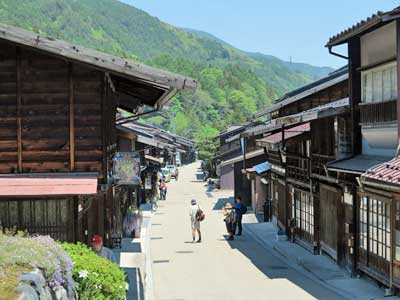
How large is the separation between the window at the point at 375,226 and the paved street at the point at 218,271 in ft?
5.16

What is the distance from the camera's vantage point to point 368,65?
652 inches

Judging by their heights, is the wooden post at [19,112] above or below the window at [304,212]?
above

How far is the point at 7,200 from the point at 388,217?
8.50 metres

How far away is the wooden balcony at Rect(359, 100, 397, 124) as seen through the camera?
14.8 metres

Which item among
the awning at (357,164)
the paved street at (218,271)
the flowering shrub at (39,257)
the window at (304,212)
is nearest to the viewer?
the flowering shrub at (39,257)

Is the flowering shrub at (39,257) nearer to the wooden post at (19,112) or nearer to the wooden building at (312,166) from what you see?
the wooden post at (19,112)

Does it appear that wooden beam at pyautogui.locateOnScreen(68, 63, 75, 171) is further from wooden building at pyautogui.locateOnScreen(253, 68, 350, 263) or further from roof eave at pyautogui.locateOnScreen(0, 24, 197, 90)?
wooden building at pyautogui.locateOnScreen(253, 68, 350, 263)

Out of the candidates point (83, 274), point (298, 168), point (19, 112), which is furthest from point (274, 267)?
point (83, 274)

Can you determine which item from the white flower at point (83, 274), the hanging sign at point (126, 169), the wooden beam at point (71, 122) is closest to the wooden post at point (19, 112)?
the wooden beam at point (71, 122)

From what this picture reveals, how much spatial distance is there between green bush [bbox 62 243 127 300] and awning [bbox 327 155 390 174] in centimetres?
726

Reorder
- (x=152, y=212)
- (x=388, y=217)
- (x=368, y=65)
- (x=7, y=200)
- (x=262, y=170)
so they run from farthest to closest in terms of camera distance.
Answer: (x=152, y=212) < (x=262, y=170) < (x=368, y=65) < (x=388, y=217) < (x=7, y=200)

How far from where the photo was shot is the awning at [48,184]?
12.2m

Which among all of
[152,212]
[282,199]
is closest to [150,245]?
[282,199]

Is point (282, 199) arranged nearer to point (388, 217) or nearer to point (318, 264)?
point (318, 264)
